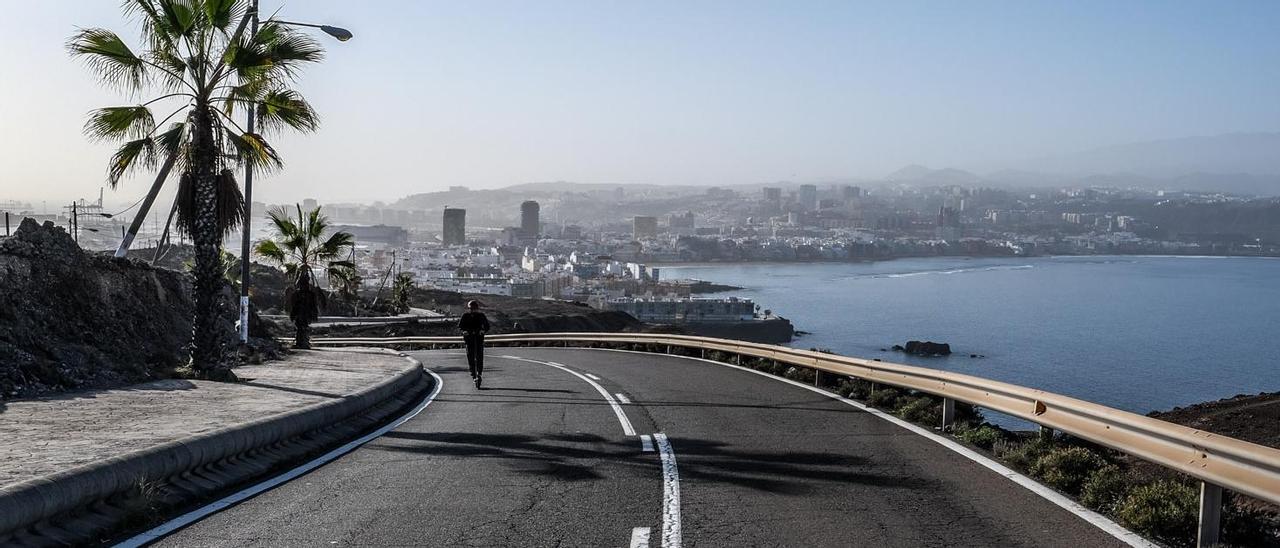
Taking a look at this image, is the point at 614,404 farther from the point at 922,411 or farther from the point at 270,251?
the point at 270,251

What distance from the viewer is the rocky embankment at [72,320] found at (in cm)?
1263

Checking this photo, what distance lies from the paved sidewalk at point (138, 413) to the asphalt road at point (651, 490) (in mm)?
1307

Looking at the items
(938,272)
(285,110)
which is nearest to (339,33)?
(285,110)

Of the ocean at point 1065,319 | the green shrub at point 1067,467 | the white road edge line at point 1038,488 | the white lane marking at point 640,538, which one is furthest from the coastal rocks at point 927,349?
the white lane marking at point 640,538

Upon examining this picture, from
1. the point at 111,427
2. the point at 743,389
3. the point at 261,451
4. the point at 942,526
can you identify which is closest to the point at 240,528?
the point at 261,451

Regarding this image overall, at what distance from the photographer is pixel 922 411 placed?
40.2ft

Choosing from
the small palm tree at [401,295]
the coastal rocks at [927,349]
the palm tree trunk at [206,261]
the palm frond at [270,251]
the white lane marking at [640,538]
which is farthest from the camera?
A: the coastal rocks at [927,349]

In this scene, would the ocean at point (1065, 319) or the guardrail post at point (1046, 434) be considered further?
the ocean at point (1065, 319)

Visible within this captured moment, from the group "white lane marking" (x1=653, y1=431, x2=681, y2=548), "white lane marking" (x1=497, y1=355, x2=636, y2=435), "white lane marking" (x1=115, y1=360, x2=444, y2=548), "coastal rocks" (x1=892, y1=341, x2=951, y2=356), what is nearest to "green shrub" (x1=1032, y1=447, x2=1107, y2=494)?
"white lane marking" (x1=653, y1=431, x2=681, y2=548)

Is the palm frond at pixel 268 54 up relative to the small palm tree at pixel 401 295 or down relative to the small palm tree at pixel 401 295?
up

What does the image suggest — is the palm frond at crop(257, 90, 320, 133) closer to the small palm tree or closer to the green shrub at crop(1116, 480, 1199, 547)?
the green shrub at crop(1116, 480, 1199, 547)

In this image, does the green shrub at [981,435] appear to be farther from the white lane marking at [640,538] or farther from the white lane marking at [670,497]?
the white lane marking at [640,538]

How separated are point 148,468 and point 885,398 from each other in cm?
930

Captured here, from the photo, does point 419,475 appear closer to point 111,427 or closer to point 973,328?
point 111,427
